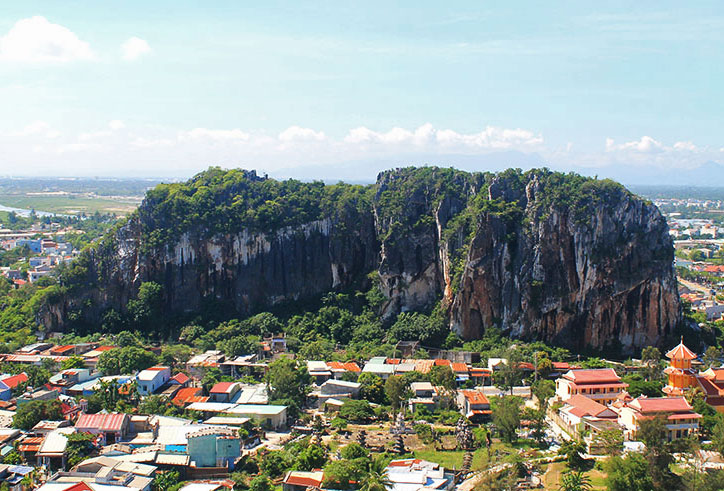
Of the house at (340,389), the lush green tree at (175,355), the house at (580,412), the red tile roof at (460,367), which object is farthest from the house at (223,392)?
the house at (580,412)

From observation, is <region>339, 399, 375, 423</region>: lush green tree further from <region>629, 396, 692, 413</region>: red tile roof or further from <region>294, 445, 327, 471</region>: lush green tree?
<region>629, 396, 692, 413</region>: red tile roof

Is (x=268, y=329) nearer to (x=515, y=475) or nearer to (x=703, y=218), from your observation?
(x=515, y=475)

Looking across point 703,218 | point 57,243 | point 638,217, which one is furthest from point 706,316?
point 703,218

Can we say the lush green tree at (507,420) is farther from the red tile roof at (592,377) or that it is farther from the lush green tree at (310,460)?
the lush green tree at (310,460)

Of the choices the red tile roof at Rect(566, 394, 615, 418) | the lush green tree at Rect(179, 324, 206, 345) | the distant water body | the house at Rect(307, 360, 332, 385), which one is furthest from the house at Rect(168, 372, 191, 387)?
the distant water body

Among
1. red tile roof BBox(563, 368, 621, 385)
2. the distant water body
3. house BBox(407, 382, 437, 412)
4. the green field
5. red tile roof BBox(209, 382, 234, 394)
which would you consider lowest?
house BBox(407, 382, 437, 412)

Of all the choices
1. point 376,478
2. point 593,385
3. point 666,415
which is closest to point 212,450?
point 376,478
